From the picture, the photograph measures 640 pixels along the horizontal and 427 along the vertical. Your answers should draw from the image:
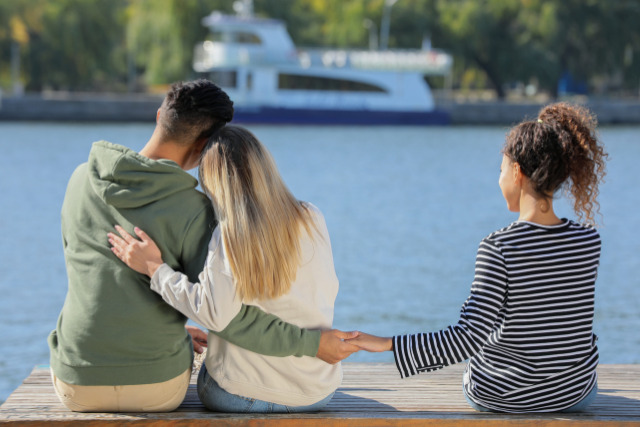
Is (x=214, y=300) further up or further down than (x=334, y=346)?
further up

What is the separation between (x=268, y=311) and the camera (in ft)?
7.41

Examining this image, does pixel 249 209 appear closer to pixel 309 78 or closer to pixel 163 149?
pixel 163 149

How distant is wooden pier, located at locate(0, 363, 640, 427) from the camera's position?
2271mm

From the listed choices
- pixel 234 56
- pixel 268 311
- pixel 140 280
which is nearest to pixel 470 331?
pixel 268 311

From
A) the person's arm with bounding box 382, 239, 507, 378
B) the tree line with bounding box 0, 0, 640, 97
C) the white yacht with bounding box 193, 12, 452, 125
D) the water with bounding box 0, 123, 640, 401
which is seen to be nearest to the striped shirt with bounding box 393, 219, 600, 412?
the person's arm with bounding box 382, 239, 507, 378

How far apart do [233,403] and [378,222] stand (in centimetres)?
1173

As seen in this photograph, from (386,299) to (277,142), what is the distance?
17.7m

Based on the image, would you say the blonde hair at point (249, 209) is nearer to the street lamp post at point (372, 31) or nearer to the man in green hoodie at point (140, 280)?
the man in green hoodie at point (140, 280)

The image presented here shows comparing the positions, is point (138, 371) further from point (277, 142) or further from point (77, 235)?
point (277, 142)

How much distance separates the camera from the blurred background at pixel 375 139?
29.2ft

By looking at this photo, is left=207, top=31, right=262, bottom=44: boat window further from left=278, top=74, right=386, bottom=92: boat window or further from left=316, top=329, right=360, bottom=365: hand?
left=316, top=329, right=360, bottom=365: hand

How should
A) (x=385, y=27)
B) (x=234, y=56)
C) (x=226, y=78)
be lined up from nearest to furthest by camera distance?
(x=234, y=56) → (x=226, y=78) → (x=385, y=27)

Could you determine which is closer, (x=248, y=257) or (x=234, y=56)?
(x=248, y=257)

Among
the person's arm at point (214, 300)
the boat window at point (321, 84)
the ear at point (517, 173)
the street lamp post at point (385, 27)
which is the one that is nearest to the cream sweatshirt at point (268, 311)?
the person's arm at point (214, 300)
